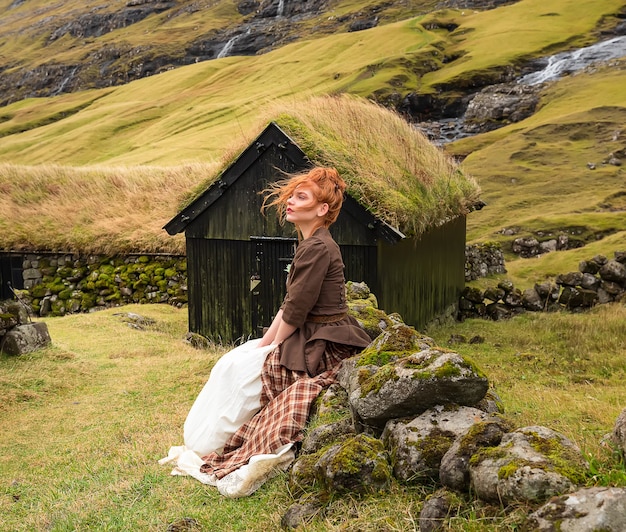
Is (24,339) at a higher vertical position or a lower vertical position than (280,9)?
lower

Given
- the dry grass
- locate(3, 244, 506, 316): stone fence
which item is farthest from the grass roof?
locate(3, 244, 506, 316): stone fence

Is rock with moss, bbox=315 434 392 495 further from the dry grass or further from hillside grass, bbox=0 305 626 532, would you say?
the dry grass

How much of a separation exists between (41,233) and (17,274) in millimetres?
1689

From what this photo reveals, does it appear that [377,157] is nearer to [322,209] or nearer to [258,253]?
[258,253]

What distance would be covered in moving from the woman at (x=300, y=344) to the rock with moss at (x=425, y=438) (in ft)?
3.65

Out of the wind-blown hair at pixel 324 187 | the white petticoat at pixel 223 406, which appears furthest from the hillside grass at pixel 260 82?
the white petticoat at pixel 223 406

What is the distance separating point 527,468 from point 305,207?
3258 millimetres

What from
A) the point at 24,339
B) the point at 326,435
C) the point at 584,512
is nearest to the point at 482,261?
the point at 24,339

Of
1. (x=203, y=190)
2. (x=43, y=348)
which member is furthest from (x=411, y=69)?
(x=43, y=348)

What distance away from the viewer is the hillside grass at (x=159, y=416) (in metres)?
4.39

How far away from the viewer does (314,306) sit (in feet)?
19.4

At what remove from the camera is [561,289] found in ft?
66.5

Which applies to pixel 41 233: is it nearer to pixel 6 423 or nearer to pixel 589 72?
pixel 6 423

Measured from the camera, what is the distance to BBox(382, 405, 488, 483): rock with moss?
4.12 m
